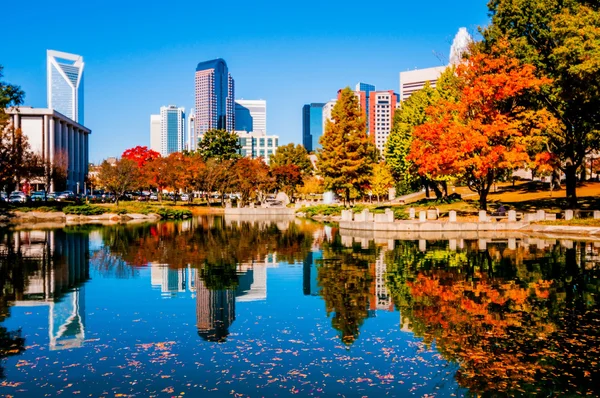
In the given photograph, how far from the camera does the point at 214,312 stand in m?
17.4

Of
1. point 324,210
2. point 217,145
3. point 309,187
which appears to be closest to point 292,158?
point 309,187

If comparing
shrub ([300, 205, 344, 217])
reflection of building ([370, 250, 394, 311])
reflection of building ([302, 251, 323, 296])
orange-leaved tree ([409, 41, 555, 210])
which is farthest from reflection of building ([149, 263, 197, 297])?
shrub ([300, 205, 344, 217])

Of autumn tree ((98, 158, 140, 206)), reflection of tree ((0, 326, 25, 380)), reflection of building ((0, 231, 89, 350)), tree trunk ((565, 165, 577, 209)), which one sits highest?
autumn tree ((98, 158, 140, 206))

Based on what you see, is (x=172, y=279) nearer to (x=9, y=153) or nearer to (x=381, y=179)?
(x=9, y=153)

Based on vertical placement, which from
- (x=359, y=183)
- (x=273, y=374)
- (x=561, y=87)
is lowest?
(x=273, y=374)

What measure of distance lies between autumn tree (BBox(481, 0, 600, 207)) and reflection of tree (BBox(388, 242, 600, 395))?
2043 cm

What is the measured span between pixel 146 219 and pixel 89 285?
51.4 metres

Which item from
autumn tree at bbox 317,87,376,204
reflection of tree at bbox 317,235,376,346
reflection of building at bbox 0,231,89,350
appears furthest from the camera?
autumn tree at bbox 317,87,376,204

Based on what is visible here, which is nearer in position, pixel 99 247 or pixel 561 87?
pixel 99 247

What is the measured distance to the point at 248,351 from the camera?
1321 cm

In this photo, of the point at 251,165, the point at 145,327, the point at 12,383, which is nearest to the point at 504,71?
the point at 145,327

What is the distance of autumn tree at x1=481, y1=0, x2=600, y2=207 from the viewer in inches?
1656

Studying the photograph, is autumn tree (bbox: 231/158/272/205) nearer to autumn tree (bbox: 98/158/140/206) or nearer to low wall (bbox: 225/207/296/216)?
low wall (bbox: 225/207/296/216)

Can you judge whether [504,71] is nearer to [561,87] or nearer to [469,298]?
[561,87]
